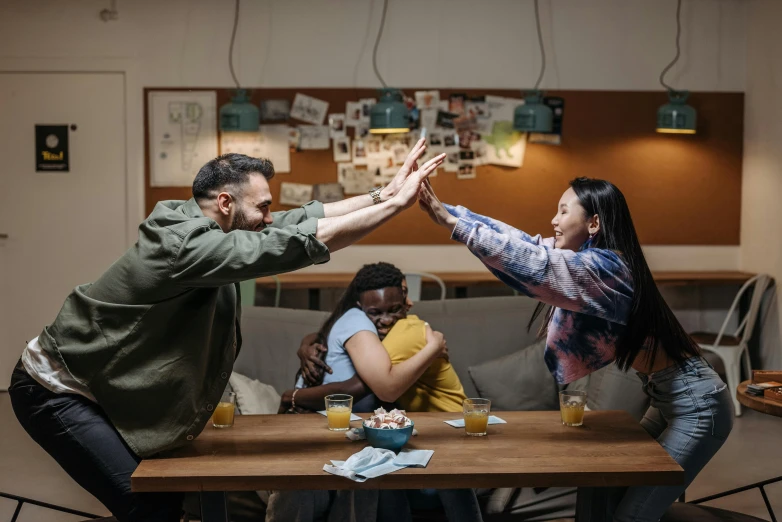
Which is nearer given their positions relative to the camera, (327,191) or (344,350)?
(344,350)

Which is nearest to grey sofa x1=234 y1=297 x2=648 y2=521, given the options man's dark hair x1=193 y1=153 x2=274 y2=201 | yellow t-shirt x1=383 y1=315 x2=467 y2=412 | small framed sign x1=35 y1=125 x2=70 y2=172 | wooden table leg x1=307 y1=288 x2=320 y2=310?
yellow t-shirt x1=383 y1=315 x2=467 y2=412

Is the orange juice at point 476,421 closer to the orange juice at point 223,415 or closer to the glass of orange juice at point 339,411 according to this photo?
the glass of orange juice at point 339,411

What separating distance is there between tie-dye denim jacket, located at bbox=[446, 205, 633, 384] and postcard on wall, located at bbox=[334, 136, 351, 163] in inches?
158

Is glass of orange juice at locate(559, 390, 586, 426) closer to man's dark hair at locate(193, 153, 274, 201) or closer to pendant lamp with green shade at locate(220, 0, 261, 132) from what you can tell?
man's dark hair at locate(193, 153, 274, 201)

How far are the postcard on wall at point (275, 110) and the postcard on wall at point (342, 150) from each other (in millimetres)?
411

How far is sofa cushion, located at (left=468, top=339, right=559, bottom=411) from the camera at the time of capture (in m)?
3.47

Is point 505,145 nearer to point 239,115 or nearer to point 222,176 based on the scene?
point 239,115

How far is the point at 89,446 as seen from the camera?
2055 mm

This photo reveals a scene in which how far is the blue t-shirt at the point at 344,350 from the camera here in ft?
9.52

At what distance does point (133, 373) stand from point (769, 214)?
5204mm

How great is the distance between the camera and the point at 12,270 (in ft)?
20.7

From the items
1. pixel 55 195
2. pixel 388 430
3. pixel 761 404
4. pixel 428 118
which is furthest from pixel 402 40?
pixel 388 430

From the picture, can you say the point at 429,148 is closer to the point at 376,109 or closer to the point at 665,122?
the point at 376,109

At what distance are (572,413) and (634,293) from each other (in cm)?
38
